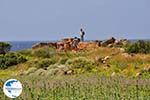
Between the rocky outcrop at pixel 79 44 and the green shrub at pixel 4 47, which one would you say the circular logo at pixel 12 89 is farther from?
the green shrub at pixel 4 47

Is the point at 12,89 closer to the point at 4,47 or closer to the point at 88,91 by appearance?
the point at 88,91

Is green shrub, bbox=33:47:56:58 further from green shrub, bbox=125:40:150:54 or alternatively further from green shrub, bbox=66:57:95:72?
green shrub, bbox=66:57:95:72

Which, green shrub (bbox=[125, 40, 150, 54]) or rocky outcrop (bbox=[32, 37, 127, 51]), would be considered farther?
rocky outcrop (bbox=[32, 37, 127, 51])

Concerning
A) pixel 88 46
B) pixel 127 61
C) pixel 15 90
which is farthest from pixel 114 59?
pixel 15 90

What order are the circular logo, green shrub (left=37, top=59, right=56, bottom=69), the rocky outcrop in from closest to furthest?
the circular logo → green shrub (left=37, top=59, right=56, bottom=69) → the rocky outcrop

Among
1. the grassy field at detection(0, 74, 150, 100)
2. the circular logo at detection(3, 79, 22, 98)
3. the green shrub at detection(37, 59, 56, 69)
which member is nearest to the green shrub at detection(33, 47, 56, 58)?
the green shrub at detection(37, 59, 56, 69)

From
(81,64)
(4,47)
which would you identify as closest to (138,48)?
(81,64)

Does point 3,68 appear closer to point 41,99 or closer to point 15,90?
point 41,99

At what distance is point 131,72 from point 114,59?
5407 mm

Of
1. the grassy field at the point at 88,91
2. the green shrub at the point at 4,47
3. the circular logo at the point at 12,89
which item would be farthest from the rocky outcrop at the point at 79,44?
the circular logo at the point at 12,89

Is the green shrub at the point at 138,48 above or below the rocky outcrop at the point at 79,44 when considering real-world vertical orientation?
above

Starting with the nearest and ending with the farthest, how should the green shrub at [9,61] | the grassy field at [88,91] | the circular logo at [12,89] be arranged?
the circular logo at [12,89] → the grassy field at [88,91] → the green shrub at [9,61]

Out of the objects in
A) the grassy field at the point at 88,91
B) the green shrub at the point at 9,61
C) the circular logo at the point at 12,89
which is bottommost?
the green shrub at the point at 9,61

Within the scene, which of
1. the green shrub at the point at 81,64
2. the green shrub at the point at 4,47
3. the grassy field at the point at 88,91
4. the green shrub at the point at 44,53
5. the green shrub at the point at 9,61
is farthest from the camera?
the green shrub at the point at 4,47
